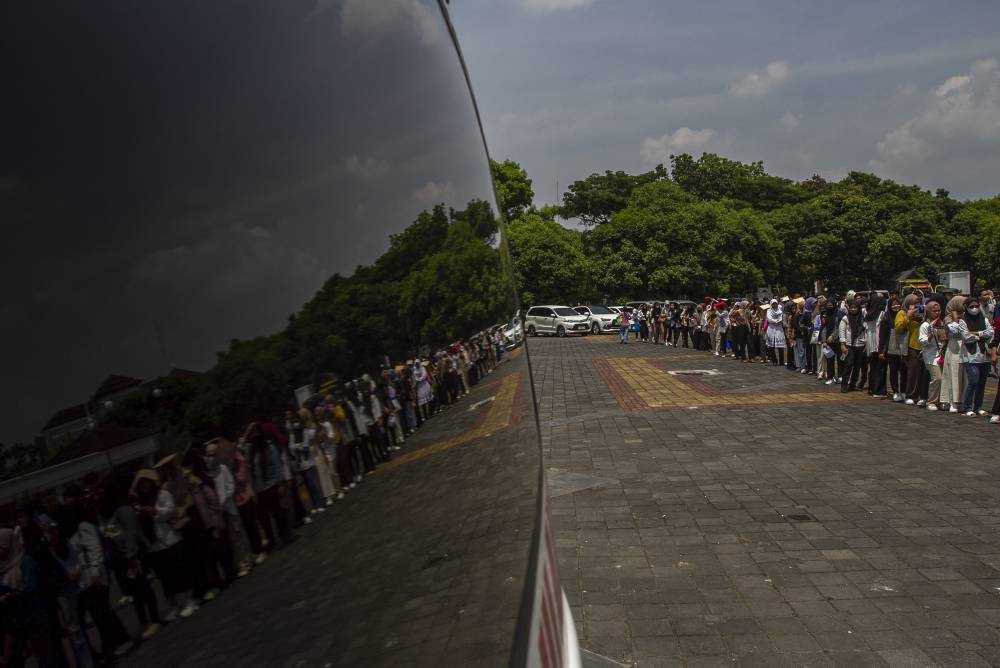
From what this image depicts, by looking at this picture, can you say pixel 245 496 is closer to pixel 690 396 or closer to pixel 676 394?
pixel 690 396

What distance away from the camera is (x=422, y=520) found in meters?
0.85

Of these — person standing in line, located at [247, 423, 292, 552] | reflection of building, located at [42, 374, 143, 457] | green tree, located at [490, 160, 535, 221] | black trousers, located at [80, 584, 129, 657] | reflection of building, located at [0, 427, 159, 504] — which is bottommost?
black trousers, located at [80, 584, 129, 657]

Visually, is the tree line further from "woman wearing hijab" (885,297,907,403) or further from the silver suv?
"woman wearing hijab" (885,297,907,403)

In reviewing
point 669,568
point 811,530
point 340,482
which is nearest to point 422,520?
point 340,482

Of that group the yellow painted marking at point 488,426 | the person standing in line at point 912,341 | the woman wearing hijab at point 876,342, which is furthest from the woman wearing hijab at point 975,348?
the yellow painted marking at point 488,426

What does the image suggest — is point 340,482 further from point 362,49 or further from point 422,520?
point 362,49

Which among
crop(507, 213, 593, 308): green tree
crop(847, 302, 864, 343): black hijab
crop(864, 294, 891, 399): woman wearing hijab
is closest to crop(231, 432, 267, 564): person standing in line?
crop(864, 294, 891, 399): woman wearing hijab

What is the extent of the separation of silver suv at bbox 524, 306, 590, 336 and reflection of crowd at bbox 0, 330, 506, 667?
33.4m

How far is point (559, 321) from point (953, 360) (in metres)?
25.4

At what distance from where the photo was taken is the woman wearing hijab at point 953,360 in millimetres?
9234

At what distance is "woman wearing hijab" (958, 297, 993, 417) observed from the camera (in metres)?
8.99

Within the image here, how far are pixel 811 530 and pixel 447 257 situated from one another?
200 inches

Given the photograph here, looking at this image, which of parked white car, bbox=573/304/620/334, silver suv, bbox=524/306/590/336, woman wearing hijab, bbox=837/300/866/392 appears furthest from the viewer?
parked white car, bbox=573/304/620/334

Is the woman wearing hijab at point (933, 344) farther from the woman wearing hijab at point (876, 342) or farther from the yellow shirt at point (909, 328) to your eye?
the woman wearing hijab at point (876, 342)
